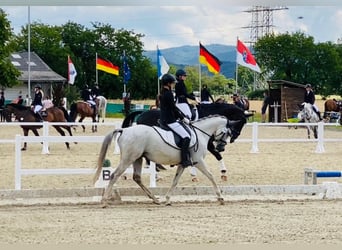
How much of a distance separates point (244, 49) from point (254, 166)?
15948mm

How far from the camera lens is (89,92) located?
110 feet

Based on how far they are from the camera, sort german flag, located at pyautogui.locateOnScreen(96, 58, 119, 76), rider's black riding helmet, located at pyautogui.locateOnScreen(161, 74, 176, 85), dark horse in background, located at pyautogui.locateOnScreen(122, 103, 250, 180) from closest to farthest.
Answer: rider's black riding helmet, located at pyautogui.locateOnScreen(161, 74, 176, 85) → dark horse in background, located at pyautogui.locateOnScreen(122, 103, 250, 180) → german flag, located at pyautogui.locateOnScreen(96, 58, 119, 76)

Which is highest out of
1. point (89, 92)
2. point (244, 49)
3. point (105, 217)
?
point (244, 49)

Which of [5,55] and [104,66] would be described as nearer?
[5,55]

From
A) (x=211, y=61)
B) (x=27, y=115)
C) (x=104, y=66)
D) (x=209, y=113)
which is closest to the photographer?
(x=209, y=113)

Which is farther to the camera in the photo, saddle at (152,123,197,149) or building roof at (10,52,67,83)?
building roof at (10,52,67,83)

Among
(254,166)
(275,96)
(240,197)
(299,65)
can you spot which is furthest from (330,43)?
(240,197)

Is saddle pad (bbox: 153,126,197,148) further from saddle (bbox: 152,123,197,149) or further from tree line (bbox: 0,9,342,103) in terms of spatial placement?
tree line (bbox: 0,9,342,103)


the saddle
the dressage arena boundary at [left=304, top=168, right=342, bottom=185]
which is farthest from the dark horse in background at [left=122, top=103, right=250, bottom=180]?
the saddle

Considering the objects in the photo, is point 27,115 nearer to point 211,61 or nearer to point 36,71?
point 211,61

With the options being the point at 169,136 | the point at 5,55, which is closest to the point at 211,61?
the point at 169,136

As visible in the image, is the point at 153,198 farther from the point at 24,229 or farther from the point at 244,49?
the point at 244,49

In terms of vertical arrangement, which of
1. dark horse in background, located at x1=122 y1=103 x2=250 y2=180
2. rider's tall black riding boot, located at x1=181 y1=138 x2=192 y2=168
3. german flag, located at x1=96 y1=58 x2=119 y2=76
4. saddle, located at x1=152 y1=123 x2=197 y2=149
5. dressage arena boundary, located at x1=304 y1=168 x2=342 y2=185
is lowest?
dressage arena boundary, located at x1=304 y1=168 x2=342 y2=185

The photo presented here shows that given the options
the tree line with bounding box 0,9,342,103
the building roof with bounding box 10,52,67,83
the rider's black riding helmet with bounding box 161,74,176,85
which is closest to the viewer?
the rider's black riding helmet with bounding box 161,74,176,85
